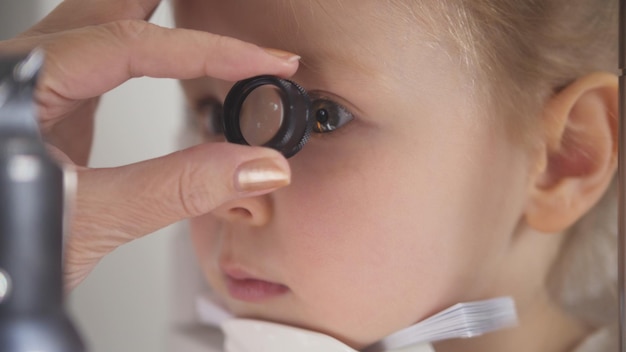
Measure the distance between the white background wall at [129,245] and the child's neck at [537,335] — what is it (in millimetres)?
368

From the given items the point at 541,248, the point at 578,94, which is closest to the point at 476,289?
the point at 541,248

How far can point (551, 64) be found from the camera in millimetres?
780

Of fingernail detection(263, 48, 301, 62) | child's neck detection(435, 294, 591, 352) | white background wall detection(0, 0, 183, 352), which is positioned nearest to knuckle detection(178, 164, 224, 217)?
fingernail detection(263, 48, 301, 62)

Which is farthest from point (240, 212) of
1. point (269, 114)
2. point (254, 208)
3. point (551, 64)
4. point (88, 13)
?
point (551, 64)

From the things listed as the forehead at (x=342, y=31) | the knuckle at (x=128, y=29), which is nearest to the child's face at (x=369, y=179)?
the forehead at (x=342, y=31)

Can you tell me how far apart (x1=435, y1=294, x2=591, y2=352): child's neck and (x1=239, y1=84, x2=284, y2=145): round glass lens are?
12.3 inches

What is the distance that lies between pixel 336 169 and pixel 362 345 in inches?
7.7

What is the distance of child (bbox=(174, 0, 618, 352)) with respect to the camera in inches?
27.4

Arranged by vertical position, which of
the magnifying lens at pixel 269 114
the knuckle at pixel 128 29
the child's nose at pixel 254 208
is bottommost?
the child's nose at pixel 254 208

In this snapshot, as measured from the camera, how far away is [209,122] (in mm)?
821

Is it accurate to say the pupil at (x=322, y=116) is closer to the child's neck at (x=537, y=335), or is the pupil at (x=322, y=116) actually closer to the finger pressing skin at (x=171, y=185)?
the finger pressing skin at (x=171, y=185)

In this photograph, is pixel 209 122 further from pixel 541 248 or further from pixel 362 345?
pixel 541 248

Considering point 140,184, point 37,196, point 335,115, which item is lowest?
point 37,196

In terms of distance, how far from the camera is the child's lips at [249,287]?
772 millimetres
